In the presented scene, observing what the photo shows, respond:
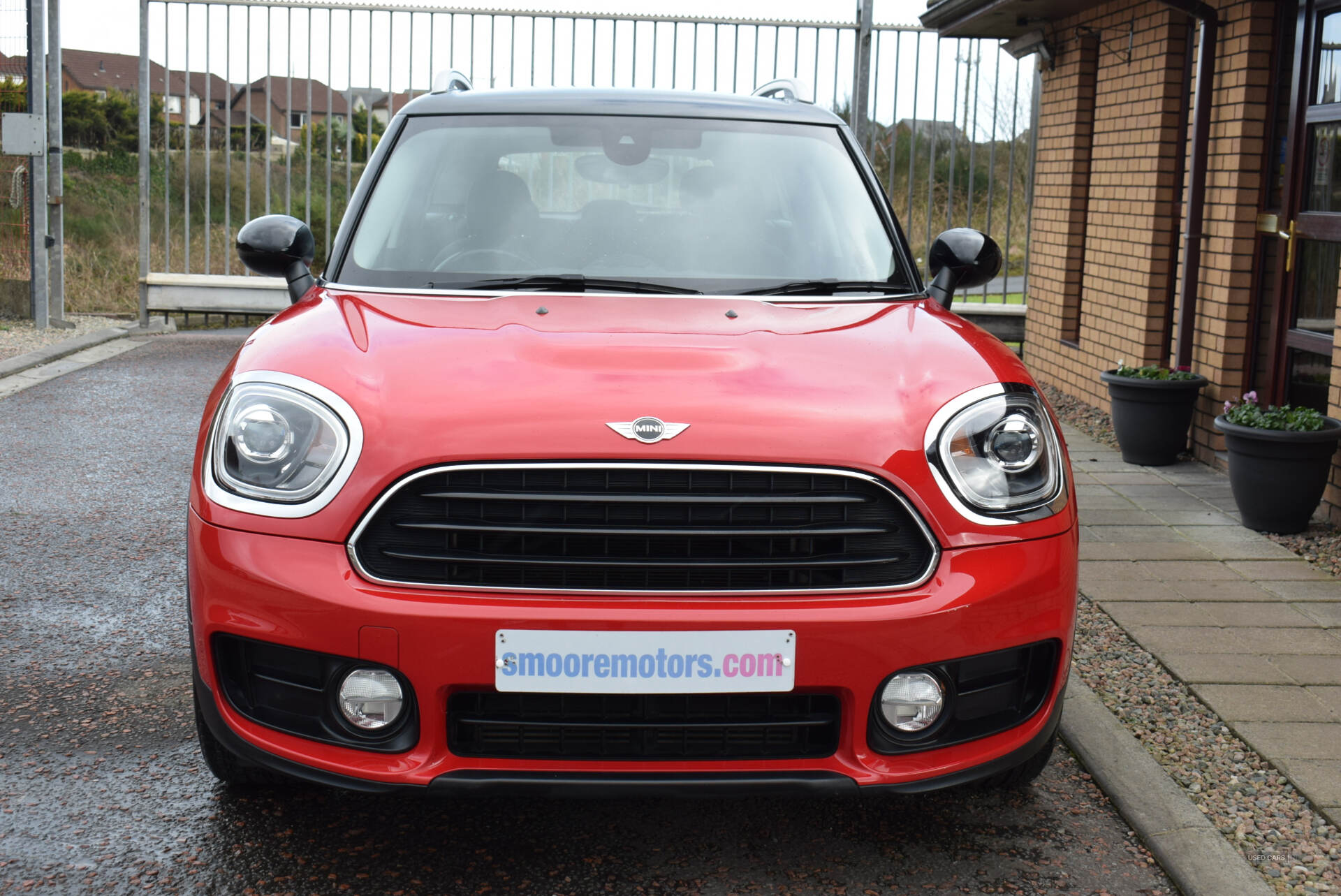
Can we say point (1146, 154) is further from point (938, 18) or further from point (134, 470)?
point (134, 470)

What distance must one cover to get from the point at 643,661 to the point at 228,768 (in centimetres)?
107

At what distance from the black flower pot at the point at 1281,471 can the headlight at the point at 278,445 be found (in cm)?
434

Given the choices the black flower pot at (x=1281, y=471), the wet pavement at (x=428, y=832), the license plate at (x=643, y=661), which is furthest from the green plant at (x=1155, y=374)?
the license plate at (x=643, y=661)

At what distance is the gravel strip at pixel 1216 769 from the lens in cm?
290

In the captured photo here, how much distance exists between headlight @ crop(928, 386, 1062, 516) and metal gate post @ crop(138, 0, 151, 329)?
11.5 m

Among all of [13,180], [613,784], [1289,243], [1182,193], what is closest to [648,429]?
[613,784]

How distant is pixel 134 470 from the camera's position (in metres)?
6.95

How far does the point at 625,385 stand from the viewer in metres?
2.66

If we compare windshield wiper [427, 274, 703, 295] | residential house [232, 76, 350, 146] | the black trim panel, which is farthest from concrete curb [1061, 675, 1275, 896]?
residential house [232, 76, 350, 146]

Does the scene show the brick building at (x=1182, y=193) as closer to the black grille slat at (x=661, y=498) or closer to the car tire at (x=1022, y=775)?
the car tire at (x=1022, y=775)

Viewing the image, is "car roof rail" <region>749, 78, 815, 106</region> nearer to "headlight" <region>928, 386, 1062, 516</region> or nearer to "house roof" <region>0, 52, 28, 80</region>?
"headlight" <region>928, 386, 1062, 516</region>

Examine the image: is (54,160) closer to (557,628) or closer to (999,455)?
(557,628)

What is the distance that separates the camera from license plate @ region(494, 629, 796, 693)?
8.05 feet

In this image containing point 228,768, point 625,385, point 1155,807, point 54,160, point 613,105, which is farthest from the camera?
point 54,160
